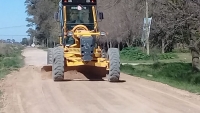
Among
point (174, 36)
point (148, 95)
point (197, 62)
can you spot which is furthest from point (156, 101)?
point (197, 62)

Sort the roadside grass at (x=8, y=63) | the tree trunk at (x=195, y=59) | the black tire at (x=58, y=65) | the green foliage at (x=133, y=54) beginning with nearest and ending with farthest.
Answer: the black tire at (x=58, y=65)
the roadside grass at (x=8, y=63)
the tree trunk at (x=195, y=59)
the green foliage at (x=133, y=54)

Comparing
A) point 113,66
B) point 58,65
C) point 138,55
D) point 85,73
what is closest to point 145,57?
point 138,55

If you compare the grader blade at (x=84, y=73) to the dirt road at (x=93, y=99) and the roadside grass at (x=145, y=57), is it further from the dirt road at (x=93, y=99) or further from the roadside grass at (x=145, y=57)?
the roadside grass at (x=145, y=57)

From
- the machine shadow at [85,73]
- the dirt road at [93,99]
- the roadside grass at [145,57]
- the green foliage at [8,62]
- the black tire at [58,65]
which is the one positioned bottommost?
the roadside grass at [145,57]

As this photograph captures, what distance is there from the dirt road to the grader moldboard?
104cm

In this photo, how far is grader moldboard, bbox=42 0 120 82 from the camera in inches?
680

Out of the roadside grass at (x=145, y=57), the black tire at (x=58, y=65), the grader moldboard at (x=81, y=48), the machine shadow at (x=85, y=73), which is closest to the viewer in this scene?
the black tire at (x=58, y=65)

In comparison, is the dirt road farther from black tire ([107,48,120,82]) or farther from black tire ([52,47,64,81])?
black tire ([107,48,120,82])

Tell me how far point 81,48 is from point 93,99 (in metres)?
5.17

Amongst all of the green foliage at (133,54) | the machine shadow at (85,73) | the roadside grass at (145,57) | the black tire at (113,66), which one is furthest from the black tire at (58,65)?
the green foliage at (133,54)

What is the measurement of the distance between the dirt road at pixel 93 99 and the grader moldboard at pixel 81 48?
104 cm

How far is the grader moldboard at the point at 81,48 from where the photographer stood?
17266mm

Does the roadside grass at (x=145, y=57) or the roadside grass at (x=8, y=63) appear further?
the roadside grass at (x=145, y=57)

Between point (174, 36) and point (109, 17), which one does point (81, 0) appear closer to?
point (174, 36)
